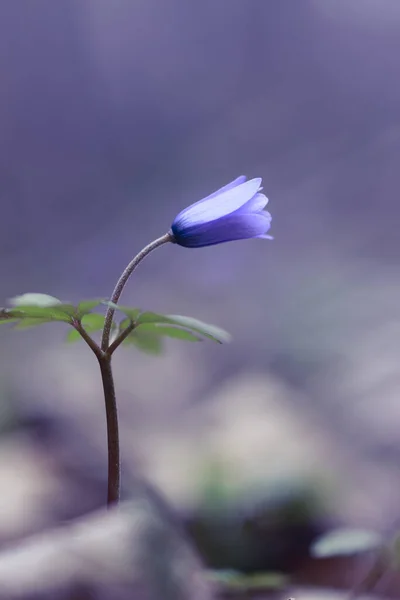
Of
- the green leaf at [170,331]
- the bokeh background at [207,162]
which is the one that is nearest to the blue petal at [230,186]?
the green leaf at [170,331]

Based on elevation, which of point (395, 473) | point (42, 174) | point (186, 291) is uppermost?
point (42, 174)

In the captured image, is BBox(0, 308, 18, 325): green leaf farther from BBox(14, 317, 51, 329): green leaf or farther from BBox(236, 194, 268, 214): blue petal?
BBox(236, 194, 268, 214): blue petal

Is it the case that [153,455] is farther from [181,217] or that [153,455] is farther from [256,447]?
[181,217]

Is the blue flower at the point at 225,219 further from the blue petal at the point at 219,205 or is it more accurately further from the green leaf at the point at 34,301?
the green leaf at the point at 34,301

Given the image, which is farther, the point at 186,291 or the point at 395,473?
the point at 186,291

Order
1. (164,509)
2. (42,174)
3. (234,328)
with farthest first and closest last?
(42,174), (234,328), (164,509)

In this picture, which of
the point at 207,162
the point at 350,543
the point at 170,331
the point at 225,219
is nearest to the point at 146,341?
the point at 170,331

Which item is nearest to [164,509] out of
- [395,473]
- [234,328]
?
[395,473]

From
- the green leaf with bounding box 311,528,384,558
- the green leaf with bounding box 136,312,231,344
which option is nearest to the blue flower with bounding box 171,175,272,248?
the green leaf with bounding box 136,312,231,344
